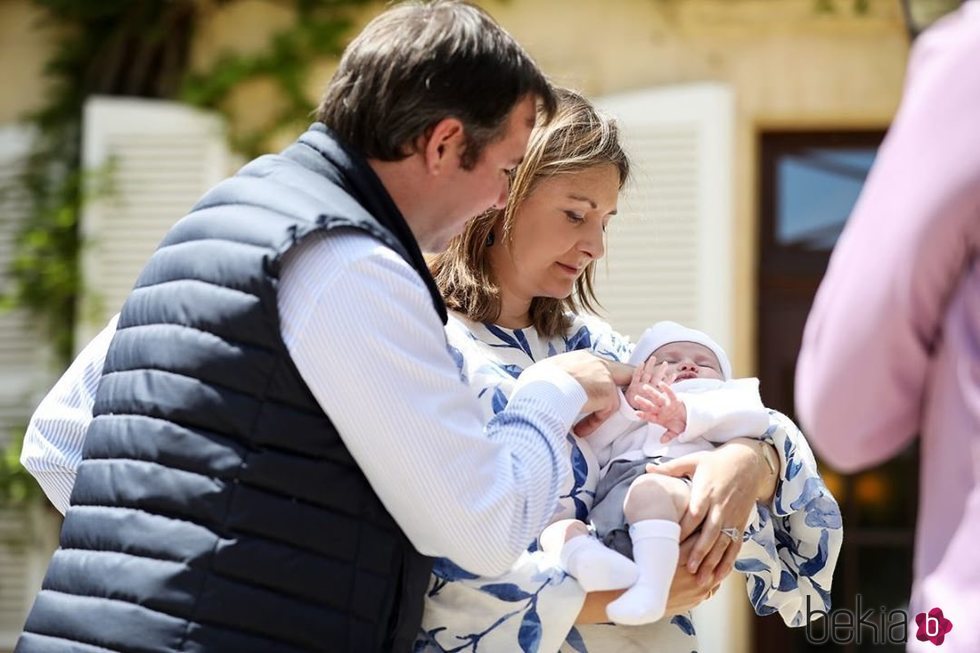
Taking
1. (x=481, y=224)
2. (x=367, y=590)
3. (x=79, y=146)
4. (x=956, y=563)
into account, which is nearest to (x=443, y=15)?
(x=481, y=224)

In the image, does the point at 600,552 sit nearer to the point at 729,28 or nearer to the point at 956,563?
the point at 956,563

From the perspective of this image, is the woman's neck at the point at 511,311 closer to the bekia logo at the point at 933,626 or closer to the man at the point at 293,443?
the man at the point at 293,443

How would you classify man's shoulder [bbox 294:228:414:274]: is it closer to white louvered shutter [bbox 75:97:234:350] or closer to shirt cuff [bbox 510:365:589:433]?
shirt cuff [bbox 510:365:589:433]

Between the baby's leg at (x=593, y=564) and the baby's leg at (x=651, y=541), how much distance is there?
20mm

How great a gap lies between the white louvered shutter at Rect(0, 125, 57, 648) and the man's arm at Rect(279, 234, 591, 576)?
411 cm

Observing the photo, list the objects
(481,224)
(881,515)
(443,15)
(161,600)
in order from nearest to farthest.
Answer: (161,600)
(443,15)
(481,224)
(881,515)

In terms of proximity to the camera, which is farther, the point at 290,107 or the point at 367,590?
the point at 290,107

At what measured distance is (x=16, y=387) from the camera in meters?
5.67

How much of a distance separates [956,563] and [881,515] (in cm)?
405

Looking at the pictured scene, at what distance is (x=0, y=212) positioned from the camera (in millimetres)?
5836

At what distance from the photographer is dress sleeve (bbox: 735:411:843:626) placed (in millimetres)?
2234

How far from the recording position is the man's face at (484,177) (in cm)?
192

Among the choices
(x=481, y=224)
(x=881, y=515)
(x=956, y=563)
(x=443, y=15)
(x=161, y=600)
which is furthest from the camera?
(x=881, y=515)

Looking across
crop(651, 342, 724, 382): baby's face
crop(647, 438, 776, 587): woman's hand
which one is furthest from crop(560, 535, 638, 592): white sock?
crop(651, 342, 724, 382): baby's face
